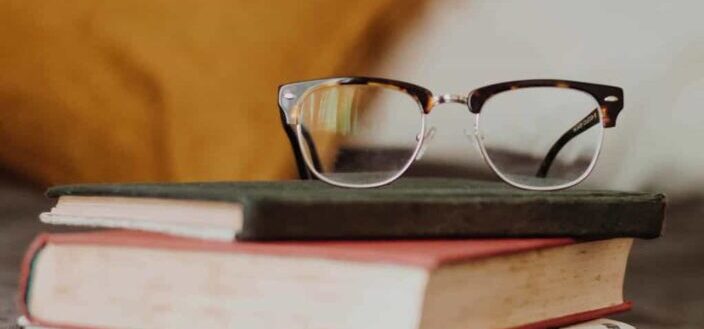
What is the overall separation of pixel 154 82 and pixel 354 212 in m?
0.49

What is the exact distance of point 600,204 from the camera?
23.8 inches

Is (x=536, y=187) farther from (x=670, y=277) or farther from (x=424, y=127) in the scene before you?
(x=670, y=277)

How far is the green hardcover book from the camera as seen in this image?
51 centimetres

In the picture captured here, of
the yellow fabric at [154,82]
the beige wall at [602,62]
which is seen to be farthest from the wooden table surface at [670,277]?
the yellow fabric at [154,82]

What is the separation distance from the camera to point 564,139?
843mm

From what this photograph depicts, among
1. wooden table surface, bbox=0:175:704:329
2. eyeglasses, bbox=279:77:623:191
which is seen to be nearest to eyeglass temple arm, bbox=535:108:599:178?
eyeglasses, bbox=279:77:623:191

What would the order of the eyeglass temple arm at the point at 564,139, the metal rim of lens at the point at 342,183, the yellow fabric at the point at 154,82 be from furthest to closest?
1. the yellow fabric at the point at 154,82
2. the eyeglass temple arm at the point at 564,139
3. the metal rim of lens at the point at 342,183

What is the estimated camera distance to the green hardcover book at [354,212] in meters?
0.51

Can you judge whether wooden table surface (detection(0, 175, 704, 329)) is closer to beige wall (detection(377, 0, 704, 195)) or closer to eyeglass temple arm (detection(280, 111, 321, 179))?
beige wall (detection(377, 0, 704, 195))

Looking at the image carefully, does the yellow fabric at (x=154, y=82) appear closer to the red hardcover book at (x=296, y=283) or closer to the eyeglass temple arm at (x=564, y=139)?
the eyeglass temple arm at (x=564, y=139)

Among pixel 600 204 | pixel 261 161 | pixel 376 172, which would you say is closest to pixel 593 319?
pixel 600 204

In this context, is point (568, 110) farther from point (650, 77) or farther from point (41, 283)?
point (41, 283)

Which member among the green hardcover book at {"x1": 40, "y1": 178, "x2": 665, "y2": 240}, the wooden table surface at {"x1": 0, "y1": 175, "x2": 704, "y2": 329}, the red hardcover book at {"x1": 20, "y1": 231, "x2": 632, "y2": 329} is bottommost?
the wooden table surface at {"x1": 0, "y1": 175, "x2": 704, "y2": 329}

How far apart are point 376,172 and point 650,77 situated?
29cm
